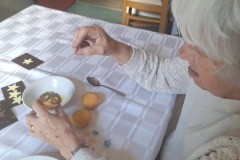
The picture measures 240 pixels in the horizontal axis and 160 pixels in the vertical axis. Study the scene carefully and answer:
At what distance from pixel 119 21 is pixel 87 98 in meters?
2.29

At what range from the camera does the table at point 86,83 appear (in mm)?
743

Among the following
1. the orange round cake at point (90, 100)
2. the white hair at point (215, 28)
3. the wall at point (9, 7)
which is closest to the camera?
the white hair at point (215, 28)

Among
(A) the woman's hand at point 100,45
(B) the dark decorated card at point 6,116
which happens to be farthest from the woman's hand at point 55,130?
(A) the woman's hand at point 100,45

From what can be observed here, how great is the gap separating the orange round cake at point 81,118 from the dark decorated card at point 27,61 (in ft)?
1.17

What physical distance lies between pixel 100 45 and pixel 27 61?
0.35m

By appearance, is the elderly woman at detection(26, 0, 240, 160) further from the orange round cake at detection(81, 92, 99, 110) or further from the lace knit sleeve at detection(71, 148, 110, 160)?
the orange round cake at detection(81, 92, 99, 110)

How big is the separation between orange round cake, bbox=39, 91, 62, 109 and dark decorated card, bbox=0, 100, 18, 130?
0.37ft

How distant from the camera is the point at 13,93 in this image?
2.96ft

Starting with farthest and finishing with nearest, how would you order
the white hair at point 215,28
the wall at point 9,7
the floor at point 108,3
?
the floor at point 108,3 → the wall at point 9,7 → the white hair at point 215,28

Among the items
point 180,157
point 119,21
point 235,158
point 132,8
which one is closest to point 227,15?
point 235,158

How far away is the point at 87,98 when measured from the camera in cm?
86

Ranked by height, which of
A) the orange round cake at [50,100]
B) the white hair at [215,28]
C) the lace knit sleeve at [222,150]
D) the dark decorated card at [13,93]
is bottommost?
the dark decorated card at [13,93]

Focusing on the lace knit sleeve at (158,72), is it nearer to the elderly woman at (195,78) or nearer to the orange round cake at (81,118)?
the elderly woman at (195,78)

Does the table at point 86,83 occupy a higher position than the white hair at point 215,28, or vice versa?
the white hair at point 215,28
